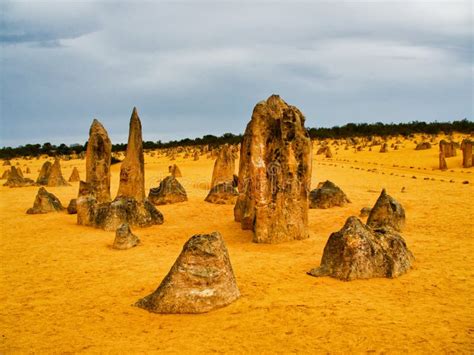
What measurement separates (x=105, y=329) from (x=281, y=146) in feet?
22.7

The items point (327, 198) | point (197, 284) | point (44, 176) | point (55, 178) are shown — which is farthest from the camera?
point (44, 176)

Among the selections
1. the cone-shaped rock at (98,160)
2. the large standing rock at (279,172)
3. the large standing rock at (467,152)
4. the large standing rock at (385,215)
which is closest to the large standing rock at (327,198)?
the large standing rock at (385,215)

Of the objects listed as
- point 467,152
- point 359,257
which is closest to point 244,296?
point 359,257

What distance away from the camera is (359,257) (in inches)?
324

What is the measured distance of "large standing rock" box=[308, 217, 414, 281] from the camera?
816cm

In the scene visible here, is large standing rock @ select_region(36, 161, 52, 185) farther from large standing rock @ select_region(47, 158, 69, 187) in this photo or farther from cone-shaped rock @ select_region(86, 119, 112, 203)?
cone-shaped rock @ select_region(86, 119, 112, 203)

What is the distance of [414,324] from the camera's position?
6.03m

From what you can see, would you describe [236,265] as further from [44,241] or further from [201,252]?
[44,241]

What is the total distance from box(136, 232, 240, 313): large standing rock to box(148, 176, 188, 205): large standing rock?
11095 millimetres

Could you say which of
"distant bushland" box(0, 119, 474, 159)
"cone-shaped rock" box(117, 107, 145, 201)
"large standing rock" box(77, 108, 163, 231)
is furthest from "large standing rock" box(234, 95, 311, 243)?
"distant bushland" box(0, 119, 474, 159)

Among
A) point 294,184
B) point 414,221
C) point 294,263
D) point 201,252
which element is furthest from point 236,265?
point 414,221

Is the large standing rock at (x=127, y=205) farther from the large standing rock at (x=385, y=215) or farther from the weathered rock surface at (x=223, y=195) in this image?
the large standing rock at (x=385, y=215)

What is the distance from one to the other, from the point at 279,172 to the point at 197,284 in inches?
208

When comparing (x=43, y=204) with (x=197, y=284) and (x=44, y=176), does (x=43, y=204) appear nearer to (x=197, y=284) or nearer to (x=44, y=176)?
(x=44, y=176)
